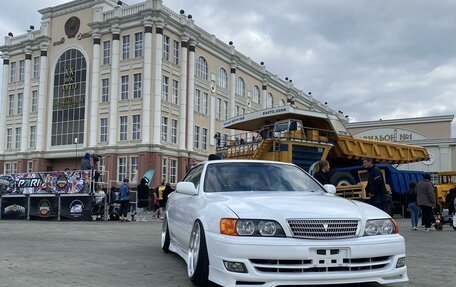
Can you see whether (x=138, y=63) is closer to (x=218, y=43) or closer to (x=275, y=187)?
(x=218, y=43)

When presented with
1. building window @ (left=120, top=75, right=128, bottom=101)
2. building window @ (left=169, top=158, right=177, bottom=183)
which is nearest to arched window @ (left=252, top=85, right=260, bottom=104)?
building window @ (left=169, top=158, right=177, bottom=183)

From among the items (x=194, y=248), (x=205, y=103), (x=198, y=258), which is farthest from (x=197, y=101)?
(x=198, y=258)

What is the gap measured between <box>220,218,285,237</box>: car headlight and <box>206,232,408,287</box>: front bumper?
81mm

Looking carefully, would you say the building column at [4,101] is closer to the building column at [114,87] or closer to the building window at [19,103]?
the building window at [19,103]

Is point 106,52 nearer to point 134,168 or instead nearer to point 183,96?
point 183,96

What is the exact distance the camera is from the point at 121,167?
42.1 meters

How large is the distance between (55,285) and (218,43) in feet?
150

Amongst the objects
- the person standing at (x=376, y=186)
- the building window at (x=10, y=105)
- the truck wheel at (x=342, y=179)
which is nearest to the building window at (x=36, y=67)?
the building window at (x=10, y=105)

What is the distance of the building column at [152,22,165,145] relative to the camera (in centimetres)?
4072

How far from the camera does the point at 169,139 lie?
140ft

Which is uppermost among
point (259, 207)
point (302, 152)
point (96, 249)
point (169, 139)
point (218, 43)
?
point (218, 43)

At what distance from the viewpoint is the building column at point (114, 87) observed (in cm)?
Result: 4222

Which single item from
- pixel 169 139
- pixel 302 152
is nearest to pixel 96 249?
pixel 302 152

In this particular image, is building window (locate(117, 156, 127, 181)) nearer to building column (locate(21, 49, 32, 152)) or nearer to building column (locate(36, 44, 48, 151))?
building column (locate(36, 44, 48, 151))
